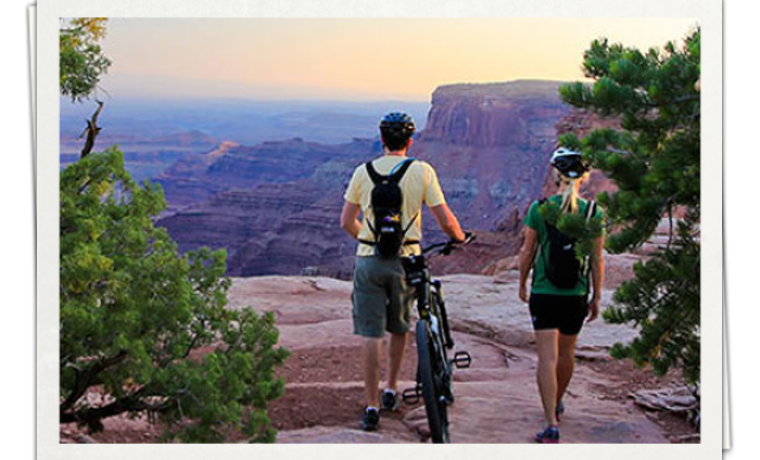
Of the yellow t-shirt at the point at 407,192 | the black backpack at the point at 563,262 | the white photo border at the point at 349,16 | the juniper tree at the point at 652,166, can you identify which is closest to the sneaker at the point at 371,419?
the white photo border at the point at 349,16

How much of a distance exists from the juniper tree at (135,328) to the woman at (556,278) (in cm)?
163

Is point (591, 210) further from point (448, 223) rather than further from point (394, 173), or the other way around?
point (394, 173)

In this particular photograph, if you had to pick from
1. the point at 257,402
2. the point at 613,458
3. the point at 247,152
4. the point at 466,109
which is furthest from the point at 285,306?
the point at 247,152

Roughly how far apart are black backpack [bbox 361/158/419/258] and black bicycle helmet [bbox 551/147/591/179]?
2.45ft

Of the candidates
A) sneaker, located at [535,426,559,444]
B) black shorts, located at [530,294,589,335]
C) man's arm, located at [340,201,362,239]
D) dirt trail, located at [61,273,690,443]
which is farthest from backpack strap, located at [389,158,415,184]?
sneaker, located at [535,426,559,444]

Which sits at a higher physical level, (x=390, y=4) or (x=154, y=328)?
(x=390, y=4)

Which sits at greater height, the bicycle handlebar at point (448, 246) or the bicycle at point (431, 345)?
the bicycle handlebar at point (448, 246)

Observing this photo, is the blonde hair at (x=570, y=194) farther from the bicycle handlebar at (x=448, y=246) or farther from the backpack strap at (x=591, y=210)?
the bicycle handlebar at (x=448, y=246)

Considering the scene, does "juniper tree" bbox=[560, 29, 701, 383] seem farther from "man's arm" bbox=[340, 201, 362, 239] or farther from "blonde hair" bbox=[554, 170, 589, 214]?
"man's arm" bbox=[340, 201, 362, 239]

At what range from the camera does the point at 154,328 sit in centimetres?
605

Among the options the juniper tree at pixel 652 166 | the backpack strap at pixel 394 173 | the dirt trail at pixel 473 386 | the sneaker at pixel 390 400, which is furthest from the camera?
the sneaker at pixel 390 400

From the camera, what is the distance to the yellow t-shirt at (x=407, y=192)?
5227 mm

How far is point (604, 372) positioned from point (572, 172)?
3.84m

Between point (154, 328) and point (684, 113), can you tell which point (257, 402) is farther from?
point (684, 113)
